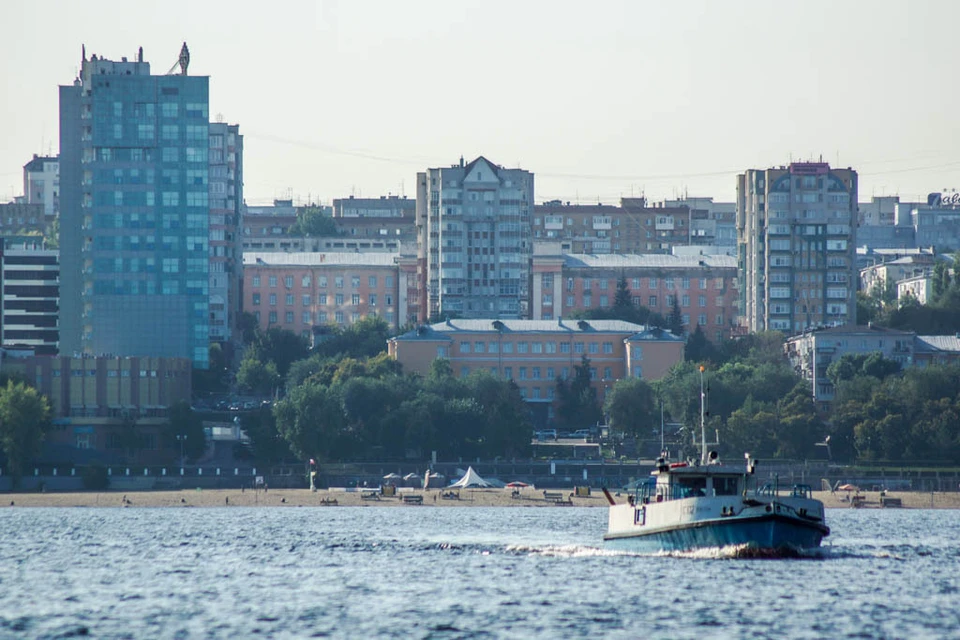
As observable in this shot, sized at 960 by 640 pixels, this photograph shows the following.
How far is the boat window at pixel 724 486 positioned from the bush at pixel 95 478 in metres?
102

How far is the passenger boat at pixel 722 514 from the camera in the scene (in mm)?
91875

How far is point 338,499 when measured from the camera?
571 ft

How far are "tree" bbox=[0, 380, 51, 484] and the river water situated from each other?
191ft

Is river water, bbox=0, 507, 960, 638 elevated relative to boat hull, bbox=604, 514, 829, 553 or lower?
lower

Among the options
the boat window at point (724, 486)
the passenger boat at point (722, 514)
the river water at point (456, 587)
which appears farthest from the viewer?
the boat window at point (724, 486)

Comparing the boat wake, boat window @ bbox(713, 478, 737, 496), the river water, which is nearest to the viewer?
the river water

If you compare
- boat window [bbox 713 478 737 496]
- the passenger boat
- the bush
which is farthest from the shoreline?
boat window [bbox 713 478 737 496]

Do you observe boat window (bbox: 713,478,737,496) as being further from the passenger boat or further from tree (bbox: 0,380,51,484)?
tree (bbox: 0,380,51,484)

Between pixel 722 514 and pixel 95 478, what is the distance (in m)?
104

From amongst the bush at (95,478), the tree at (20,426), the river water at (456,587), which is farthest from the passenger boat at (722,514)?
the tree at (20,426)

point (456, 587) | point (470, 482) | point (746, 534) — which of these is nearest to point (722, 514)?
point (746, 534)

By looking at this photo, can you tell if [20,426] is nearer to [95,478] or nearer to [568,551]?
[95,478]

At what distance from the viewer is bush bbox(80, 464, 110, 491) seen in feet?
609

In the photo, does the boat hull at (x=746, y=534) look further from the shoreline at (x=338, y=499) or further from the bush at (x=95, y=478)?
the bush at (x=95, y=478)
